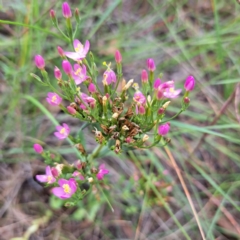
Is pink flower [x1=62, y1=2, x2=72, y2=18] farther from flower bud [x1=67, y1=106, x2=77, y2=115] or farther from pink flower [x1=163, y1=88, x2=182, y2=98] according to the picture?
pink flower [x1=163, y1=88, x2=182, y2=98]

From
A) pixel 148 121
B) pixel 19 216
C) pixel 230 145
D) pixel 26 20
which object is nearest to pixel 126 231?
pixel 19 216

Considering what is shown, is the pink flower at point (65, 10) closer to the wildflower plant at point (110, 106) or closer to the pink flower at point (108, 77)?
the wildflower plant at point (110, 106)

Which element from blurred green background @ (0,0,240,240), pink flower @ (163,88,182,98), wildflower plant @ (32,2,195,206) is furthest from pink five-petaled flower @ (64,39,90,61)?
blurred green background @ (0,0,240,240)

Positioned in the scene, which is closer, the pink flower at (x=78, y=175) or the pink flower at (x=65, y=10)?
the pink flower at (x=65, y=10)

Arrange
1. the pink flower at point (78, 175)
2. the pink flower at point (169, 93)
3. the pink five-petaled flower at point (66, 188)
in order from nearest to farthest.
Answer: the pink flower at point (169, 93), the pink five-petaled flower at point (66, 188), the pink flower at point (78, 175)

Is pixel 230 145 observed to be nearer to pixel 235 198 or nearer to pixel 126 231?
pixel 235 198

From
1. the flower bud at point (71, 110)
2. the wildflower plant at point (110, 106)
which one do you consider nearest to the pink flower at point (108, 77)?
the wildflower plant at point (110, 106)

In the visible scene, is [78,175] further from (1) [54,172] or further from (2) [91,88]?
(2) [91,88]

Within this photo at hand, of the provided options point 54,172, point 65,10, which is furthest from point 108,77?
point 54,172

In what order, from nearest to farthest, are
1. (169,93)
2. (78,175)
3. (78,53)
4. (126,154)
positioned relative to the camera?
(169,93) < (78,53) < (78,175) < (126,154)
